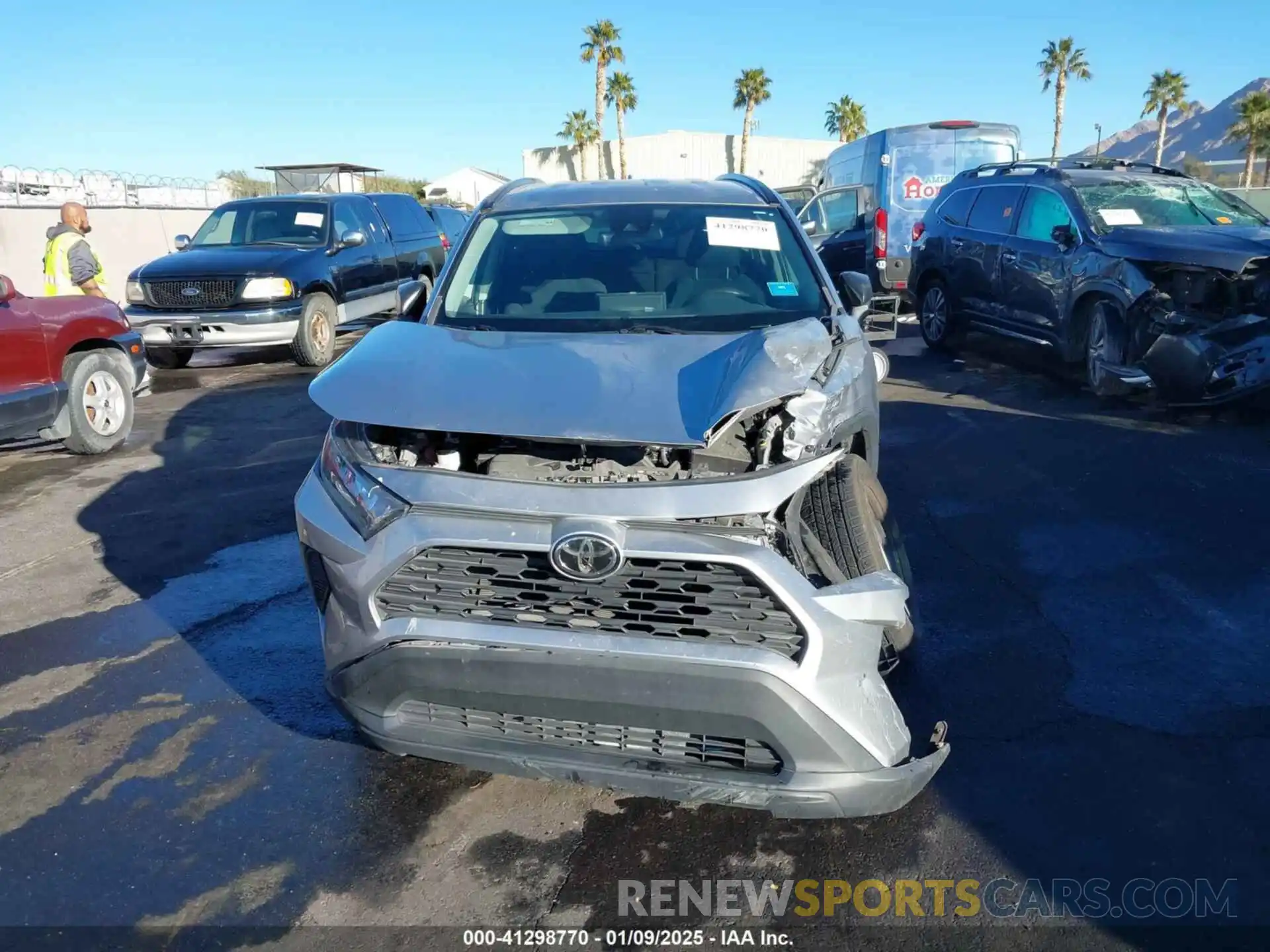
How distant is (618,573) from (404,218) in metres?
12.1

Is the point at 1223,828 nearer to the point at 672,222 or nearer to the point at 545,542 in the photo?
the point at 545,542

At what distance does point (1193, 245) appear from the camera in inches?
291

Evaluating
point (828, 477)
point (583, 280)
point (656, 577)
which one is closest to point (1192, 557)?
point (828, 477)

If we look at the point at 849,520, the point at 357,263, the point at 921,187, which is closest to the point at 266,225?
the point at 357,263

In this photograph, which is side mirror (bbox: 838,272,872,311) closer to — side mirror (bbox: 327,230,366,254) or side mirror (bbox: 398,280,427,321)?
side mirror (bbox: 398,280,427,321)

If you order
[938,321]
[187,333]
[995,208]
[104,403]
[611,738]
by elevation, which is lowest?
[611,738]

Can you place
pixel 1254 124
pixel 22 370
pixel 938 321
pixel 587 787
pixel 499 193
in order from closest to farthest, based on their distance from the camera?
1. pixel 587 787
2. pixel 499 193
3. pixel 22 370
4. pixel 938 321
5. pixel 1254 124

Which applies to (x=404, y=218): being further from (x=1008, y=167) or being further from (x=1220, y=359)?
(x=1220, y=359)

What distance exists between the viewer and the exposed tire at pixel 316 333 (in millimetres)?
11094

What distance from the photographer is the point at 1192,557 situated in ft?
16.2

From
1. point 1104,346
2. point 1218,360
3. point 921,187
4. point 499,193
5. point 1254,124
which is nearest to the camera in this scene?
point 499,193

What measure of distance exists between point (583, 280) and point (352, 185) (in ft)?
113

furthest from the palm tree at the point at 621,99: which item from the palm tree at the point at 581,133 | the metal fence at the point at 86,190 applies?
the metal fence at the point at 86,190

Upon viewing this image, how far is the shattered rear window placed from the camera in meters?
8.41
